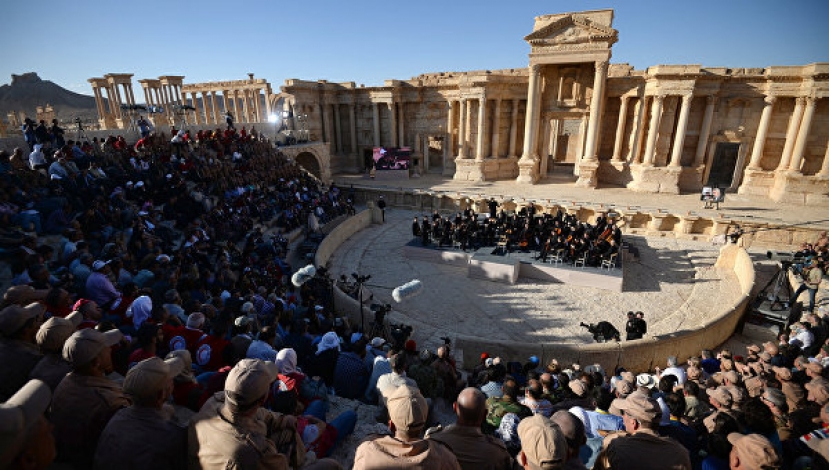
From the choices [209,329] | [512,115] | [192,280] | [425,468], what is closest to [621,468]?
[425,468]

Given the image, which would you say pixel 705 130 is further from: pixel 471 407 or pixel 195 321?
pixel 195 321

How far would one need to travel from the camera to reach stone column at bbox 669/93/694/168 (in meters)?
24.0

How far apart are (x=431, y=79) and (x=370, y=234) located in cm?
1837

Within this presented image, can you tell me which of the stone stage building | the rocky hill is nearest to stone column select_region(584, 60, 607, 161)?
the stone stage building

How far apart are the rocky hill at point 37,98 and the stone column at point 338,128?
45.4 meters

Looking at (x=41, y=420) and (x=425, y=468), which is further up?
(x=41, y=420)

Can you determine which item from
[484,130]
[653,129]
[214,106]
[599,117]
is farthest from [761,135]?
[214,106]

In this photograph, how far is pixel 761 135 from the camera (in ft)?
77.8

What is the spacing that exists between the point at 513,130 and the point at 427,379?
27266mm

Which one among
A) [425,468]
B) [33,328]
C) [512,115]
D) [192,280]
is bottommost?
[192,280]

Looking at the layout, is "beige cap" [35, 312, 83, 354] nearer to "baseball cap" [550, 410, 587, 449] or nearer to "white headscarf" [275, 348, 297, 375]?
"white headscarf" [275, 348, 297, 375]

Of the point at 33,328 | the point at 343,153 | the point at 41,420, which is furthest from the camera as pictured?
the point at 343,153

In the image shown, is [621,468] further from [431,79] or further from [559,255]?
[431,79]

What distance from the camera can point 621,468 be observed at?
3.06 m
